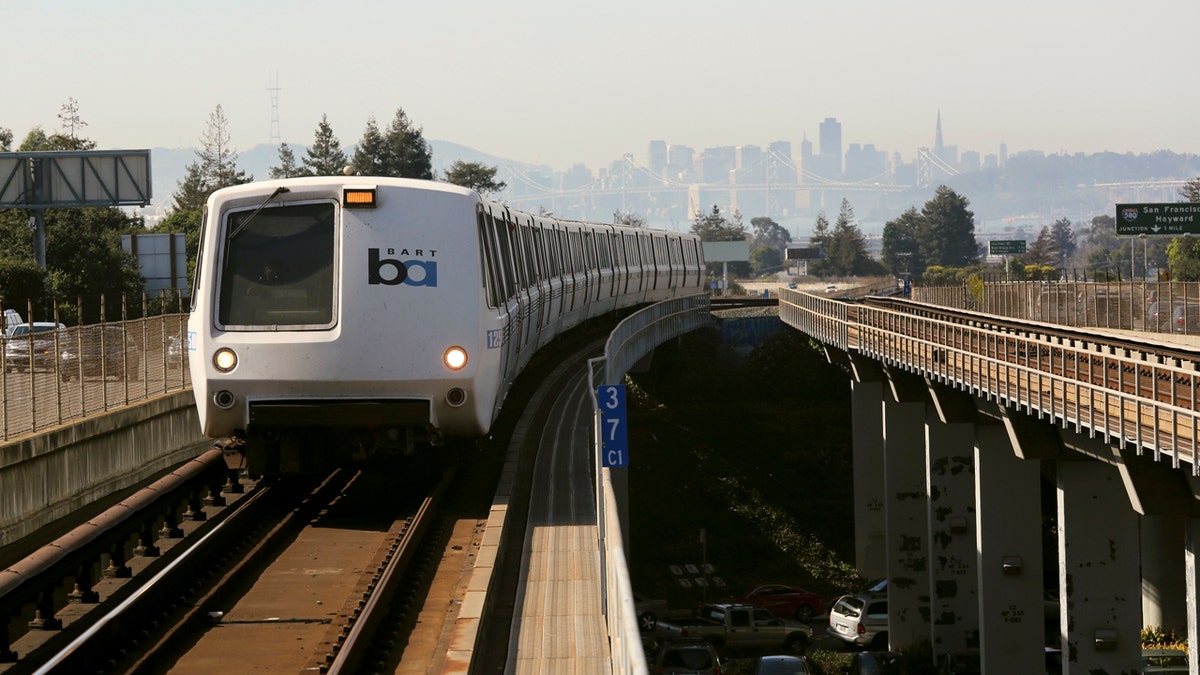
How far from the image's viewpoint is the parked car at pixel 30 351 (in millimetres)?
18125

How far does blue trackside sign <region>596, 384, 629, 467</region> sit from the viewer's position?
50.2 feet

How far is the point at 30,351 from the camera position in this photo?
17922mm

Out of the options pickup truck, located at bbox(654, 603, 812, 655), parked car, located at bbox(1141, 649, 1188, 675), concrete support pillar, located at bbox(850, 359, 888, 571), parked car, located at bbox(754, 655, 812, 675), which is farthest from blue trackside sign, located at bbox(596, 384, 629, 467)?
concrete support pillar, located at bbox(850, 359, 888, 571)

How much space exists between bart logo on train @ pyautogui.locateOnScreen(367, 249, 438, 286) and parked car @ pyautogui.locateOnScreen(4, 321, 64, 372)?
490cm

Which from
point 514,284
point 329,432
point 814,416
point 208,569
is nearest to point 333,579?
point 208,569

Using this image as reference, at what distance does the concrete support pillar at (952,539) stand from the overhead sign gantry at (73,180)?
36.9 meters

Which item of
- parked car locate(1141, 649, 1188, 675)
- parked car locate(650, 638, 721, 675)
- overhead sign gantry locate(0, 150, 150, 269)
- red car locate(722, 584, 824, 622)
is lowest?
red car locate(722, 584, 824, 622)

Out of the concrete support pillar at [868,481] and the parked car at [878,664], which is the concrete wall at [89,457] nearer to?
the parked car at [878,664]

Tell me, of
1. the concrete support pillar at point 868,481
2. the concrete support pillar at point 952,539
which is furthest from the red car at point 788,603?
the concrete support pillar at point 952,539

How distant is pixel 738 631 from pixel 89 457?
23.0m

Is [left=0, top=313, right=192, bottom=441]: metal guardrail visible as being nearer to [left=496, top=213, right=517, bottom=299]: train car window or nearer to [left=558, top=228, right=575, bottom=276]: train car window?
[left=496, top=213, right=517, bottom=299]: train car window

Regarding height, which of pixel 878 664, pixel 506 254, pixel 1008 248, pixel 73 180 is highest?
pixel 73 180

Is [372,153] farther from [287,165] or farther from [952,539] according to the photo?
[952,539]

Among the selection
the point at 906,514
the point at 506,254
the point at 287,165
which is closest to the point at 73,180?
the point at 906,514
